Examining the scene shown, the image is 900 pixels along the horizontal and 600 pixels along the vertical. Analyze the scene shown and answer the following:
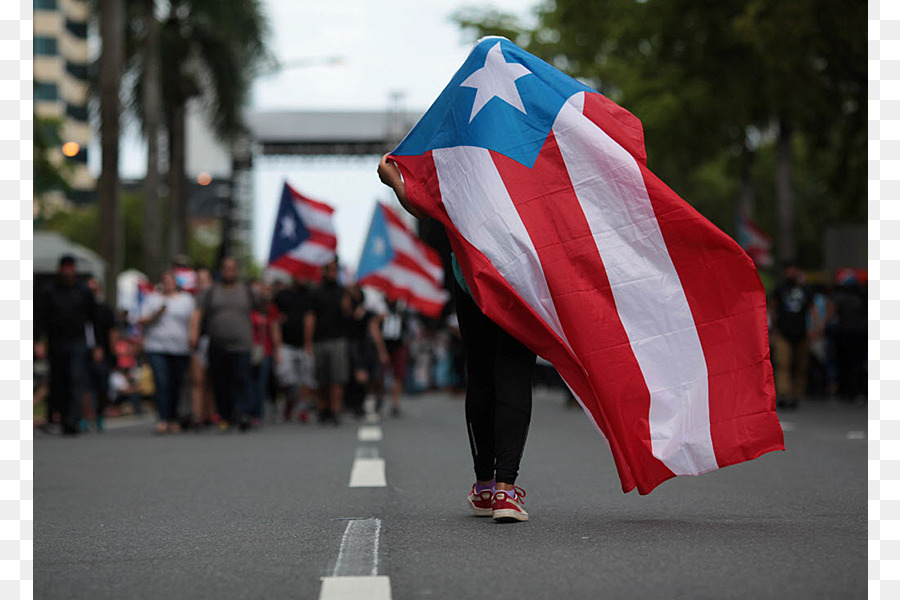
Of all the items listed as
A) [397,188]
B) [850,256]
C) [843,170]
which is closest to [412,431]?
[397,188]

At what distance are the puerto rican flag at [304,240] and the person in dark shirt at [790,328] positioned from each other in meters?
5.77

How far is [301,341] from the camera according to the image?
60.4 ft

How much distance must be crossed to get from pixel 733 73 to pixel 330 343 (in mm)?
9883

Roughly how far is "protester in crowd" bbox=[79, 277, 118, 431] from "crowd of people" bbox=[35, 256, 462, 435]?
21mm

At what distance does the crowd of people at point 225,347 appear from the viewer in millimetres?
15859

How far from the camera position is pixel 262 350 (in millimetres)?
17656

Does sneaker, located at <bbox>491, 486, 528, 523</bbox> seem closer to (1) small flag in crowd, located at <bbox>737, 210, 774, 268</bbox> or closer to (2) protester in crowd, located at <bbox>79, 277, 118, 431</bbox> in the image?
(2) protester in crowd, located at <bbox>79, 277, 118, 431</bbox>

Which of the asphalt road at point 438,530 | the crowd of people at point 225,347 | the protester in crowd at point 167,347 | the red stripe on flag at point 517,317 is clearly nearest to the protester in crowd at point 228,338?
the crowd of people at point 225,347

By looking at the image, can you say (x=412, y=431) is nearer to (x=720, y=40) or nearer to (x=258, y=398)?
(x=258, y=398)

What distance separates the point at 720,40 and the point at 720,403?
17555 millimetres

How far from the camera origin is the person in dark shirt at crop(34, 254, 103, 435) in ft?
51.8

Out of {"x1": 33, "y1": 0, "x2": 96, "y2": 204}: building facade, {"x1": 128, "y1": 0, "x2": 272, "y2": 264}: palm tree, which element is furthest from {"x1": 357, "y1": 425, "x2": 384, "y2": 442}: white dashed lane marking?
{"x1": 33, "y1": 0, "x2": 96, "y2": 204}: building facade

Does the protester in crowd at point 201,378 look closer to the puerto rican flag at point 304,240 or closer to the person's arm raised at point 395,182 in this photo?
the puerto rican flag at point 304,240

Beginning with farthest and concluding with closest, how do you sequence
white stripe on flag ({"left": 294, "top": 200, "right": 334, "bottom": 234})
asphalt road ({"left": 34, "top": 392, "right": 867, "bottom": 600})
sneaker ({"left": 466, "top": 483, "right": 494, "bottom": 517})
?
white stripe on flag ({"left": 294, "top": 200, "right": 334, "bottom": 234}) < sneaker ({"left": 466, "top": 483, "right": 494, "bottom": 517}) < asphalt road ({"left": 34, "top": 392, "right": 867, "bottom": 600})
